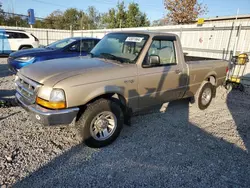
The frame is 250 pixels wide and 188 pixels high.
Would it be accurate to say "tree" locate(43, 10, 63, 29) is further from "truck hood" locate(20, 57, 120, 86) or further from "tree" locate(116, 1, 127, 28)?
"truck hood" locate(20, 57, 120, 86)

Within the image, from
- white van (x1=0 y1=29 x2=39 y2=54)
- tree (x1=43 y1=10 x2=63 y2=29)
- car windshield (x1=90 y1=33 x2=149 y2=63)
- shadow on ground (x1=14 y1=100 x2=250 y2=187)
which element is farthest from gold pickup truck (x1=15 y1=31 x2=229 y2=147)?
tree (x1=43 y1=10 x2=63 y2=29)

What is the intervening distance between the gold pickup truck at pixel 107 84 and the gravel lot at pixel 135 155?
0.41 m

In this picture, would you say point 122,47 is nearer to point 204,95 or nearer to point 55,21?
point 204,95

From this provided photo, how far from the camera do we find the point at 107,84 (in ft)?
9.26

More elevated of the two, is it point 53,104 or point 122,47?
point 122,47

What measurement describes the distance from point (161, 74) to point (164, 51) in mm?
602

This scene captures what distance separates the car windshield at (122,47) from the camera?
3.36 meters

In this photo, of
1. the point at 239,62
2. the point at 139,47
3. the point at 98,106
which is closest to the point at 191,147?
the point at 98,106

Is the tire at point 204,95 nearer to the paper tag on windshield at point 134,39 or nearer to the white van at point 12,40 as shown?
the paper tag on windshield at point 134,39

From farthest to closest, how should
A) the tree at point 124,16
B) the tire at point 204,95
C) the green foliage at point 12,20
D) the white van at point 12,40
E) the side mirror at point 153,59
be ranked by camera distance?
the tree at point 124,16 < the green foliage at point 12,20 < the white van at point 12,40 < the tire at point 204,95 < the side mirror at point 153,59

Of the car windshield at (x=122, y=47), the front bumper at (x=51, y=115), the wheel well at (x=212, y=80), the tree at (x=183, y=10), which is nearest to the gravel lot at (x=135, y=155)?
the front bumper at (x=51, y=115)

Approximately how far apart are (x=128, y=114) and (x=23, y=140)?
6.24 feet

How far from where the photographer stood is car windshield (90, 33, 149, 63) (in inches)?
132

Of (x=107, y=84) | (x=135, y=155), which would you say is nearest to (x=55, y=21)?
(x=107, y=84)
